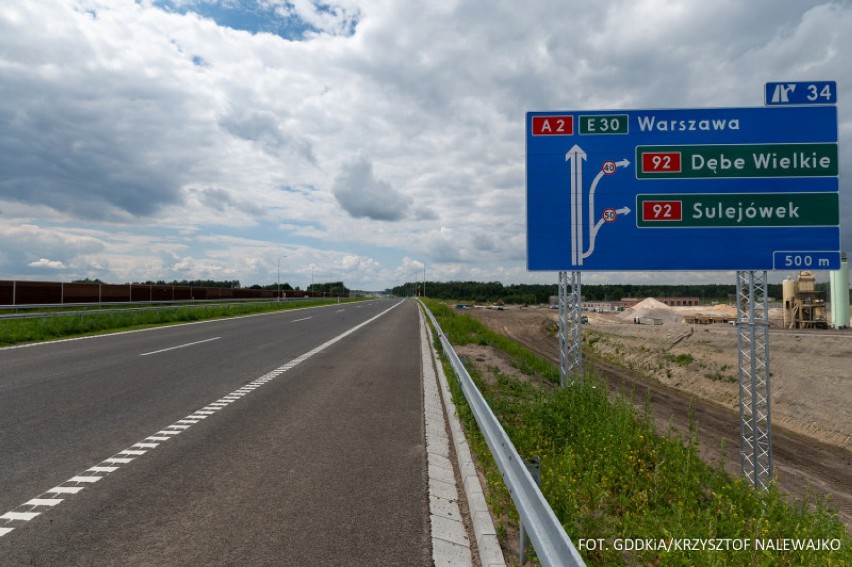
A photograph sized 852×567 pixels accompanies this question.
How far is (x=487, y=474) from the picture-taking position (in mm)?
4680

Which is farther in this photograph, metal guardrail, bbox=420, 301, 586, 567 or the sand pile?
the sand pile

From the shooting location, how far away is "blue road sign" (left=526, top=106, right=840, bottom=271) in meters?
8.89

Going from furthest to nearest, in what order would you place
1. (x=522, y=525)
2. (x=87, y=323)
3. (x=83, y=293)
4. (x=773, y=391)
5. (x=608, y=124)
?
(x=83, y=293)
(x=773, y=391)
(x=87, y=323)
(x=608, y=124)
(x=522, y=525)

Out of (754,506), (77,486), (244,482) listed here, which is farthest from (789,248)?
(77,486)

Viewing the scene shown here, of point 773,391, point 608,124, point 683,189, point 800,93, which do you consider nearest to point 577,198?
point 608,124

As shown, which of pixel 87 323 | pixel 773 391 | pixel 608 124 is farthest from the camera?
pixel 773 391

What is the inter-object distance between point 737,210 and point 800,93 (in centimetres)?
233

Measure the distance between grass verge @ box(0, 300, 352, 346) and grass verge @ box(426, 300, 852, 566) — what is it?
16153mm

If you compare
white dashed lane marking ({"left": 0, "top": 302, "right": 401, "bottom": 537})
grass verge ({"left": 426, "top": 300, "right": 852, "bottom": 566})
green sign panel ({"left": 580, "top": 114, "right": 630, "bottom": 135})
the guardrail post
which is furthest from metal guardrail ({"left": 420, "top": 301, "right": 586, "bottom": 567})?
green sign panel ({"left": 580, "top": 114, "right": 630, "bottom": 135})

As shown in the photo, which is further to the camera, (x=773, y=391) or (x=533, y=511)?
(x=773, y=391)

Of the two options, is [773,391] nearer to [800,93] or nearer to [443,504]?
[800,93]

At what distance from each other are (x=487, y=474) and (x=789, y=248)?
7.78 m

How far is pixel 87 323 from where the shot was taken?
19656mm

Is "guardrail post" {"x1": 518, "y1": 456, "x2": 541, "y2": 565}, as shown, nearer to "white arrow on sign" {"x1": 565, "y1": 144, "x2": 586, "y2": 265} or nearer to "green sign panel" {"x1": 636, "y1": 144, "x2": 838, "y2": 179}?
"white arrow on sign" {"x1": 565, "y1": 144, "x2": 586, "y2": 265}
